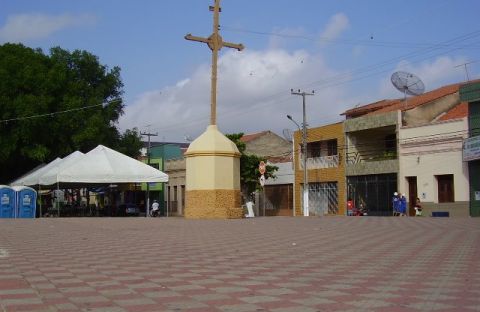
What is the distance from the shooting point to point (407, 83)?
4178cm

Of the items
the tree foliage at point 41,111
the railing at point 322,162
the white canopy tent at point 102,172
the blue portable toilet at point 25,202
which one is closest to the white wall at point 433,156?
the railing at point 322,162

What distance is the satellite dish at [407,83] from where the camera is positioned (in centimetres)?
4116

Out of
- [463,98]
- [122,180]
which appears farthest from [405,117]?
[122,180]

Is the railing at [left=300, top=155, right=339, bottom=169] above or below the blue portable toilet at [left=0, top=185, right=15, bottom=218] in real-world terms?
above

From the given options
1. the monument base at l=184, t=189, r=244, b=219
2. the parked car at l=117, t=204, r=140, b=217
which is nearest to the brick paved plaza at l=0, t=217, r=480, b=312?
the monument base at l=184, t=189, r=244, b=219

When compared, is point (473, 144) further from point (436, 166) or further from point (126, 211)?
point (126, 211)

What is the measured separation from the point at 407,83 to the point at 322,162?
8.64 m

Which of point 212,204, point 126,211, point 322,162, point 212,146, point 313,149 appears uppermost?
Result: point 313,149

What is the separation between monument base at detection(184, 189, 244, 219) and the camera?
2689 centimetres

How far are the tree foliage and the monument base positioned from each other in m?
15.4

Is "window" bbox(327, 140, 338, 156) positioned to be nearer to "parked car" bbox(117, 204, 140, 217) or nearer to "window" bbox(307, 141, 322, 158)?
"window" bbox(307, 141, 322, 158)

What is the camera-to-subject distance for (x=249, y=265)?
1001 cm

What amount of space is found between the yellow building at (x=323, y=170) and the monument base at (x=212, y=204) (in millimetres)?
16724

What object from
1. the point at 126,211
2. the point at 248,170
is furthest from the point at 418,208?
the point at 126,211
